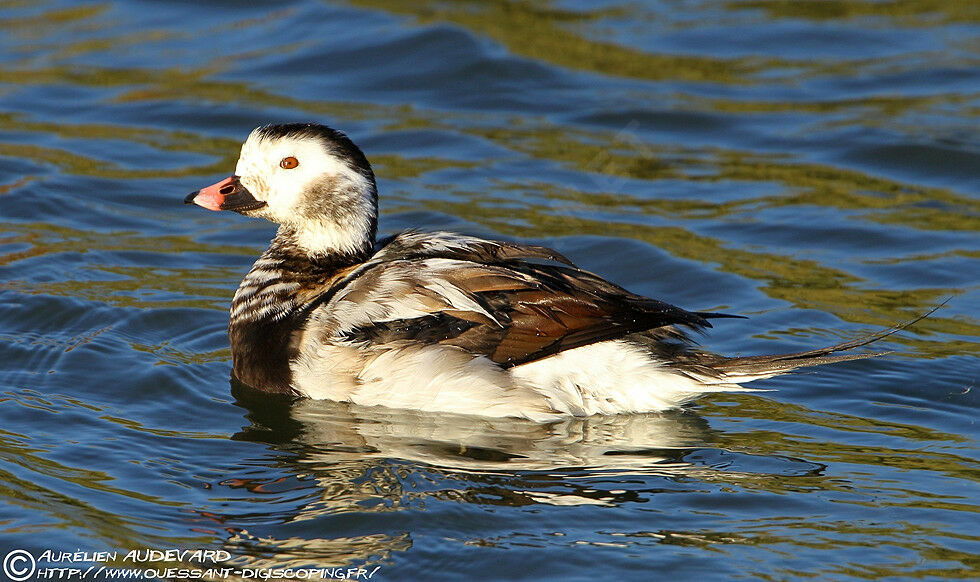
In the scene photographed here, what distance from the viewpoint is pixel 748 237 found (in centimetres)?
830

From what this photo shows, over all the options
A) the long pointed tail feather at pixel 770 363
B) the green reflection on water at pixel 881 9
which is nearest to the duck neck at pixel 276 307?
the long pointed tail feather at pixel 770 363

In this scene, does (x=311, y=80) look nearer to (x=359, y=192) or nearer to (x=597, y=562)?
(x=359, y=192)

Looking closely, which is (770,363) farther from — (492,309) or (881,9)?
(881,9)

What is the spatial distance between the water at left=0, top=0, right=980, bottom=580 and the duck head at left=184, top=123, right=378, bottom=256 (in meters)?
0.80

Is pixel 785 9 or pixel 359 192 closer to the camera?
pixel 359 192

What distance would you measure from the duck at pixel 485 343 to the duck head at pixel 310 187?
28 cm

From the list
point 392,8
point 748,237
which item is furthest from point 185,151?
point 748,237

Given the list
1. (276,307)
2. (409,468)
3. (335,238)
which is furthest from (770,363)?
(276,307)

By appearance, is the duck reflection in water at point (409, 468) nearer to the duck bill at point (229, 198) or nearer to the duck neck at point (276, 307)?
the duck neck at point (276, 307)

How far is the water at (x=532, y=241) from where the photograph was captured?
484 cm

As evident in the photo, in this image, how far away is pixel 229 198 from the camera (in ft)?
21.2

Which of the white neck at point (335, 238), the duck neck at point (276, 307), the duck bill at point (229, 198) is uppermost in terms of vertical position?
the duck bill at point (229, 198)

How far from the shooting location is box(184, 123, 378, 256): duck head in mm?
6324

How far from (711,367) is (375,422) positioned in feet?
4.66
